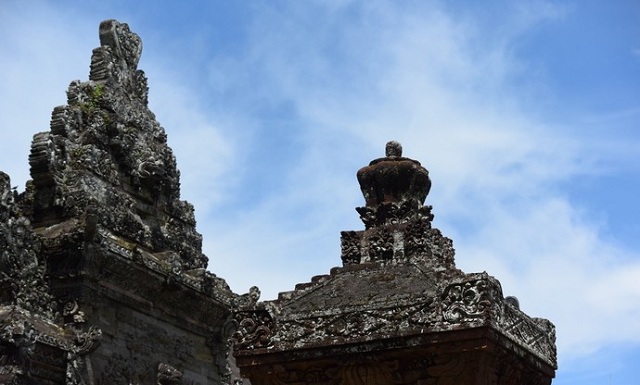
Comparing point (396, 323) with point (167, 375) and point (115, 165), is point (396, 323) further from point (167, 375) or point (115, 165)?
point (115, 165)

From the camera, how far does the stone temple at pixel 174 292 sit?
13.1 ft

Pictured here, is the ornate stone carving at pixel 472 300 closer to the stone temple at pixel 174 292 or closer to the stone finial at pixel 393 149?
the stone temple at pixel 174 292

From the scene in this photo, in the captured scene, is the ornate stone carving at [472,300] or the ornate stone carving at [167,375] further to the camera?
the ornate stone carving at [167,375]

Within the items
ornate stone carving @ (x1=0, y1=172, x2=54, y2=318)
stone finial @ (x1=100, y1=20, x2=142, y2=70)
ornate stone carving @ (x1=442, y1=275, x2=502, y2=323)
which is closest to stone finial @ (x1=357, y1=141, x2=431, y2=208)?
ornate stone carving @ (x1=442, y1=275, x2=502, y2=323)

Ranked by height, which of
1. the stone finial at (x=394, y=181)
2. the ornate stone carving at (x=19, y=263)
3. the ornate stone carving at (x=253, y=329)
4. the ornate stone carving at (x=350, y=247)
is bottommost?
the ornate stone carving at (x=253, y=329)

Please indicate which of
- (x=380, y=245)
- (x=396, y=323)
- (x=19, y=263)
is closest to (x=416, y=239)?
(x=380, y=245)

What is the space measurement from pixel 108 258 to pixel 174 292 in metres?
1.43

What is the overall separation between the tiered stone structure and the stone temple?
Answer: 20 mm

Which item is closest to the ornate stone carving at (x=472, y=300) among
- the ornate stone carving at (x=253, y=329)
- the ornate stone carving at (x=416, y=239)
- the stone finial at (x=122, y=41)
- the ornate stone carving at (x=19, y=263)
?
the ornate stone carving at (x=416, y=239)

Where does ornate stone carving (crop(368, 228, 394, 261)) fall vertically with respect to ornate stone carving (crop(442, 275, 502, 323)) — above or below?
above

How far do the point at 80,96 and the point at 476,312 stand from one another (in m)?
10.8

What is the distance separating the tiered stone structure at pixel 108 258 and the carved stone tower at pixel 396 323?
7.00 m

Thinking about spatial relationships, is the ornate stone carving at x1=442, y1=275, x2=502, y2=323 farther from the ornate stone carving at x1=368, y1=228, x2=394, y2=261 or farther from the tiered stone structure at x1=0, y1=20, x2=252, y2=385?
the tiered stone structure at x1=0, y1=20, x2=252, y2=385

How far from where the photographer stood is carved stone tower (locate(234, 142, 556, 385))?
3914mm
